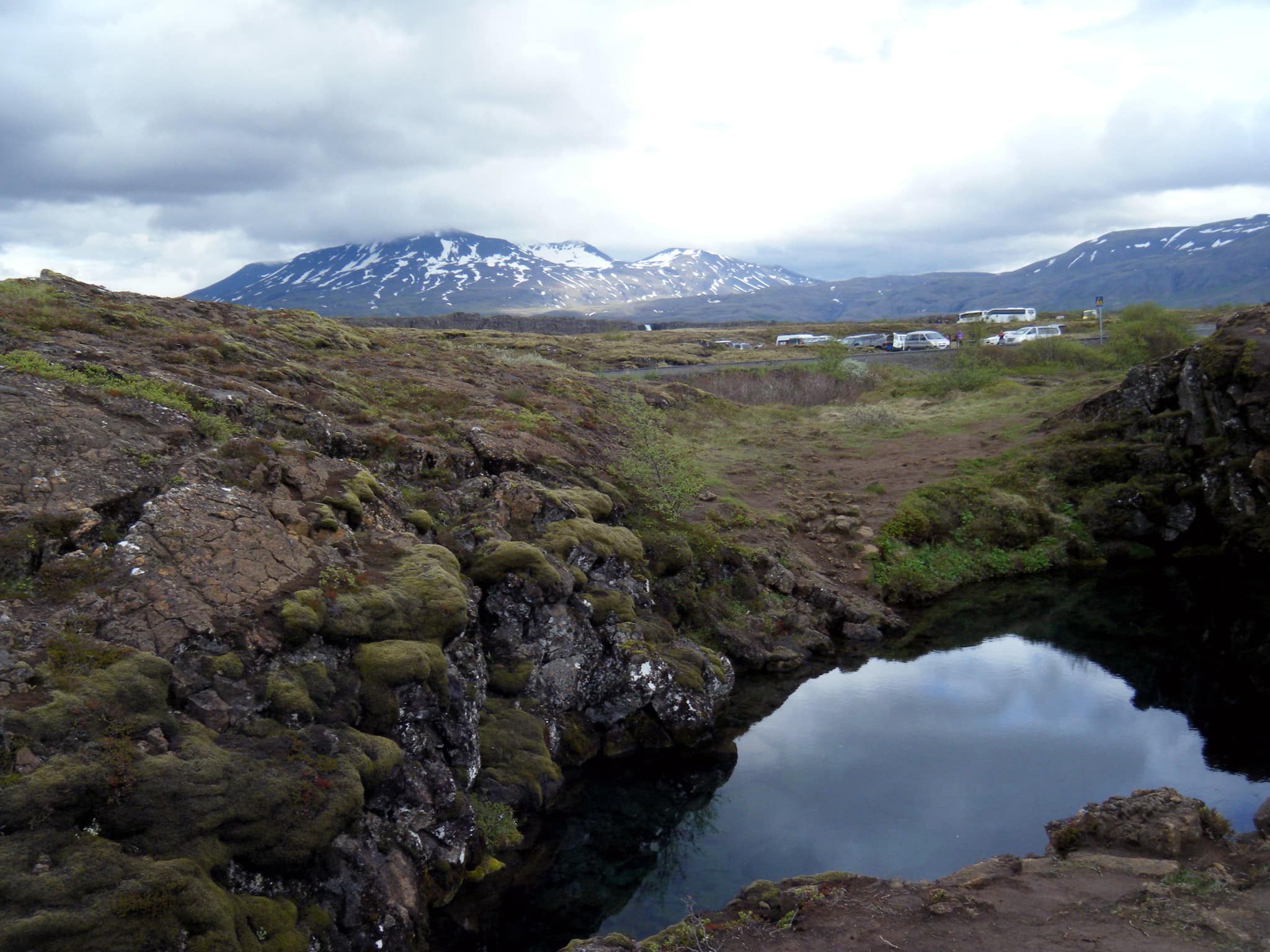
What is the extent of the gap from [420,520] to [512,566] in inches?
99.0

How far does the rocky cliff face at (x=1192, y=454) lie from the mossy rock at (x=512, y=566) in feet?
78.7

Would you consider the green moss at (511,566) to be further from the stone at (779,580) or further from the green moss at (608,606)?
the stone at (779,580)

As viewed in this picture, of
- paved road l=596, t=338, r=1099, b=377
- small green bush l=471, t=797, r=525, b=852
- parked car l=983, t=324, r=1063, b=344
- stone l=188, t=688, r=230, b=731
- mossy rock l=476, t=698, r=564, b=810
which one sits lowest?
small green bush l=471, t=797, r=525, b=852

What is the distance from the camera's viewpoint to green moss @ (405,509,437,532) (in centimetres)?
1714

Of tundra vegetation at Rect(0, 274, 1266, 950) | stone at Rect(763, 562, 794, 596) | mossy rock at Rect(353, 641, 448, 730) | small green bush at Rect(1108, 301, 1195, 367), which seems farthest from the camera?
small green bush at Rect(1108, 301, 1195, 367)

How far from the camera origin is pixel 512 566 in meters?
16.5

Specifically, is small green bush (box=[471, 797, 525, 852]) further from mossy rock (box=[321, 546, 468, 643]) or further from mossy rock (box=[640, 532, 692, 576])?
mossy rock (box=[640, 532, 692, 576])

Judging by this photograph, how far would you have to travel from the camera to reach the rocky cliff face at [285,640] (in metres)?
8.70

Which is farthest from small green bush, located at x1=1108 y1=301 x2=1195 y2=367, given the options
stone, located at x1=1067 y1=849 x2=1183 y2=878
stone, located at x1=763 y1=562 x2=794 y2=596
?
stone, located at x1=1067 y1=849 x2=1183 y2=878

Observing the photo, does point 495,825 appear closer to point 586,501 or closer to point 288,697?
point 288,697

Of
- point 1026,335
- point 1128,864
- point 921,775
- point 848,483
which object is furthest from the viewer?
point 1026,335

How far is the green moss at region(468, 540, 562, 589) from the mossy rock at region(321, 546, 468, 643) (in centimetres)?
89

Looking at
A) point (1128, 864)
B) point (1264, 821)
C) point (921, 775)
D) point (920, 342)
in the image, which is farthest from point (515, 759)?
point (920, 342)

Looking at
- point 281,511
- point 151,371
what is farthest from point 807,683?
point 151,371
